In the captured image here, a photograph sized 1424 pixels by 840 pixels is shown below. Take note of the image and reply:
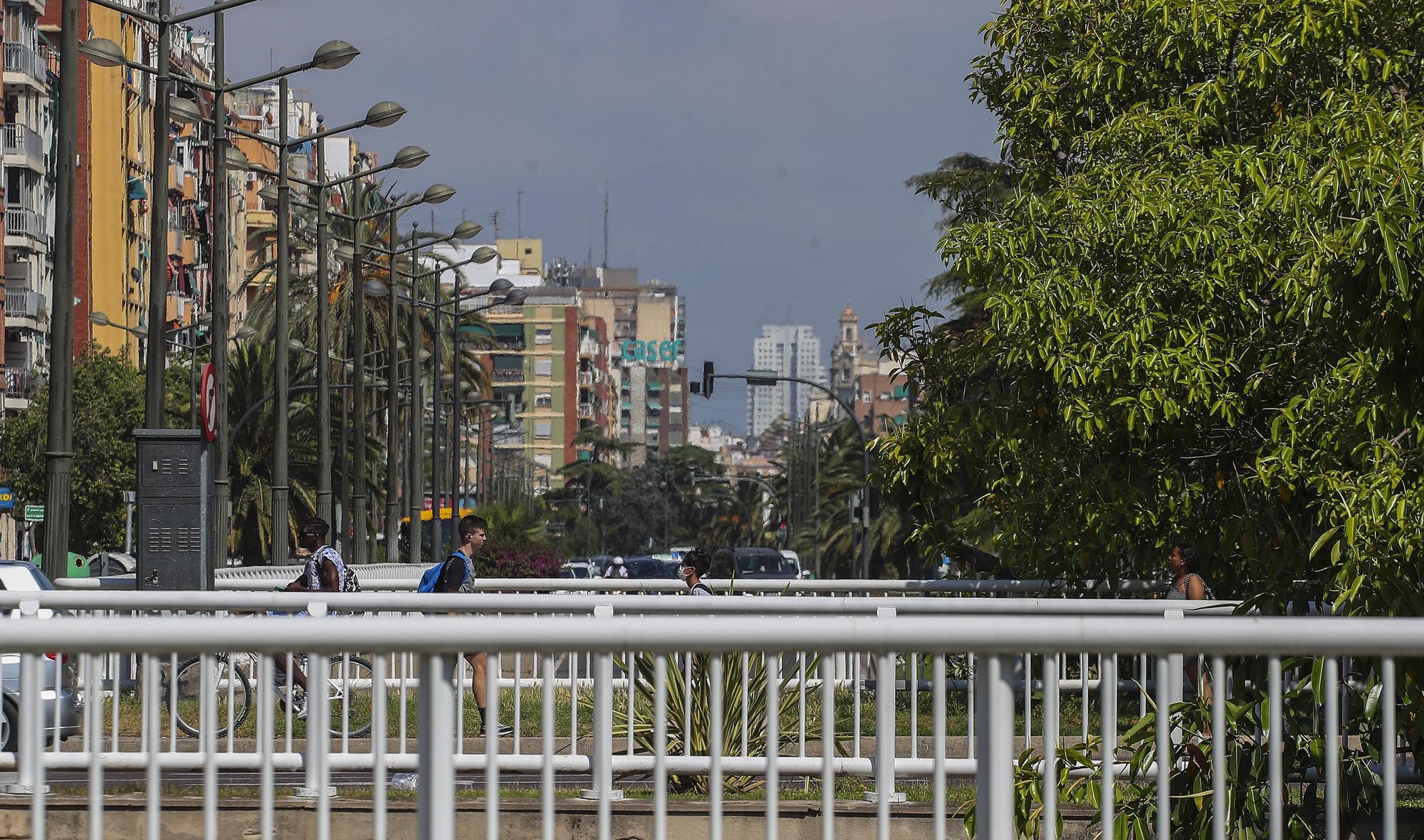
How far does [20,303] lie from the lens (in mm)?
68312

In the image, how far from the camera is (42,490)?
66000mm

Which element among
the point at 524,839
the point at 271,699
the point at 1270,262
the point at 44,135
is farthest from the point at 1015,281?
the point at 44,135

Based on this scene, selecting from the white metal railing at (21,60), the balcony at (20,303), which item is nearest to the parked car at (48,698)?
the white metal railing at (21,60)

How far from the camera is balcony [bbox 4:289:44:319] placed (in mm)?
68062

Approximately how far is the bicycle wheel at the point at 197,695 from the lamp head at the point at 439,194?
29.4 metres

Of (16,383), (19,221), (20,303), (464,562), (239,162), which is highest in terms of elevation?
(19,221)

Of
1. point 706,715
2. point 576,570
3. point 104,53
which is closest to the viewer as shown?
point 706,715

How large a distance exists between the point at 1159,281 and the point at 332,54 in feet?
48.8

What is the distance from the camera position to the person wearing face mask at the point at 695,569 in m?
15.1

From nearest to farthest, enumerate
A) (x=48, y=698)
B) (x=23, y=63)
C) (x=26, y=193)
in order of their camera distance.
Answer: (x=48, y=698), (x=23, y=63), (x=26, y=193)

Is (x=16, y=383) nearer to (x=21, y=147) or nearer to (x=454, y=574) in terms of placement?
(x=21, y=147)

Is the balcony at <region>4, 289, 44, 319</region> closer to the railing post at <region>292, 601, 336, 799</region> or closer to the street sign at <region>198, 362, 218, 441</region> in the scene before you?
the street sign at <region>198, 362, 218, 441</region>

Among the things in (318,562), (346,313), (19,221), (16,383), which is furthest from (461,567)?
(16,383)

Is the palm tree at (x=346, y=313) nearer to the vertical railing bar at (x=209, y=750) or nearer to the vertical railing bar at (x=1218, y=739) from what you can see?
the vertical railing bar at (x=209, y=750)
